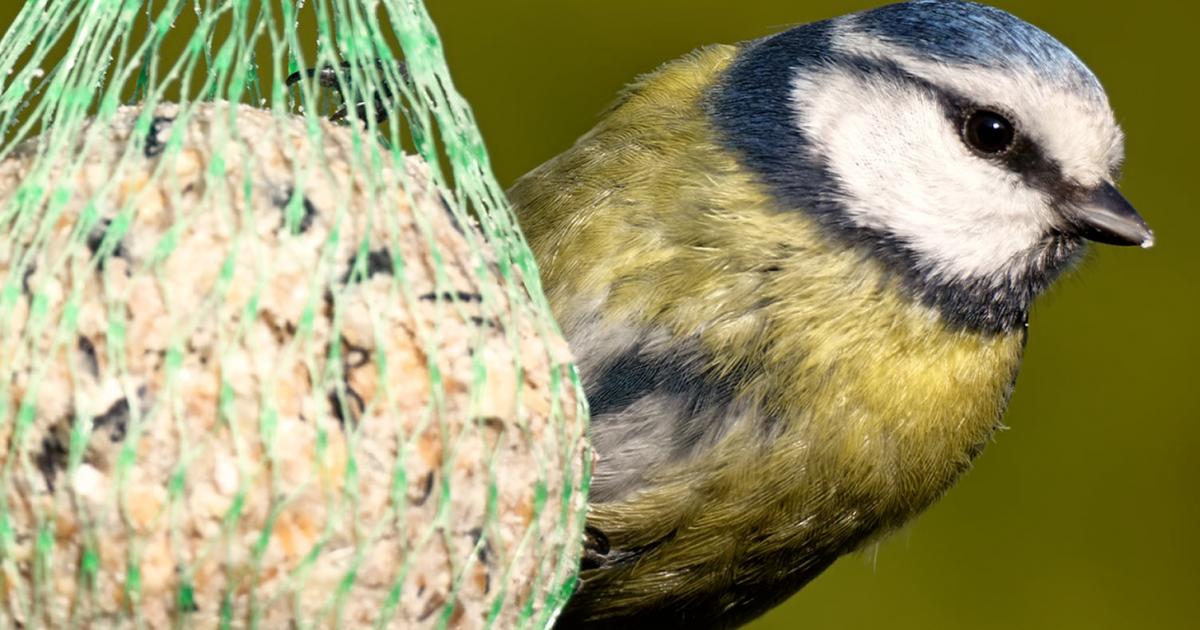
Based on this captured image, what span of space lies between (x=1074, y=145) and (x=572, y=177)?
0.48m

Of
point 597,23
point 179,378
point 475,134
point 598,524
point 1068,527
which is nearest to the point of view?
point 179,378

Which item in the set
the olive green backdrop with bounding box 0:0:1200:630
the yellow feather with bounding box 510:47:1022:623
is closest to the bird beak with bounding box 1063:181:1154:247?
the yellow feather with bounding box 510:47:1022:623

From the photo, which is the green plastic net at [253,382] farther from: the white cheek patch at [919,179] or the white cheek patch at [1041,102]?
the white cheek patch at [1041,102]

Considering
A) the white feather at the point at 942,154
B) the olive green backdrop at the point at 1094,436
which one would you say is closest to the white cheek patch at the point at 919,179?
the white feather at the point at 942,154

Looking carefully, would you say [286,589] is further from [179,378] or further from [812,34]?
[812,34]

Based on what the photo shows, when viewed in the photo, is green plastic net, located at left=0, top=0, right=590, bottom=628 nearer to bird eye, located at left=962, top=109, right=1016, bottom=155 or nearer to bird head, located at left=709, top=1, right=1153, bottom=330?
bird head, located at left=709, top=1, right=1153, bottom=330

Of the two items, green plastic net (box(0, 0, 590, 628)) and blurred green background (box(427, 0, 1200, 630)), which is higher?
green plastic net (box(0, 0, 590, 628))

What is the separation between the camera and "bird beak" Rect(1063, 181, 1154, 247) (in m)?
1.47

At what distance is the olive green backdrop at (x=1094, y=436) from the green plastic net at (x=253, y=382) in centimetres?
153

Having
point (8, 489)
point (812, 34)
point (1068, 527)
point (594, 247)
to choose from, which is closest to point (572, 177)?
point (594, 247)

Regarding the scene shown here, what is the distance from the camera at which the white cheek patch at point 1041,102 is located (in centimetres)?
144

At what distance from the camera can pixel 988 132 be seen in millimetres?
1451

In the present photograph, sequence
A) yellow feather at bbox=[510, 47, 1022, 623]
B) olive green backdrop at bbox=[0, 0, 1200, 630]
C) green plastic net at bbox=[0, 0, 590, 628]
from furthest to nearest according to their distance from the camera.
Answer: olive green backdrop at bbox=[0, 0, 1200, 630] < yellow feather at bbox=[510, 47, 1022, 623] < green plastic net at bbox=[0, 0, 590, 628]

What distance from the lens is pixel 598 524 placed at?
4.58 ft
